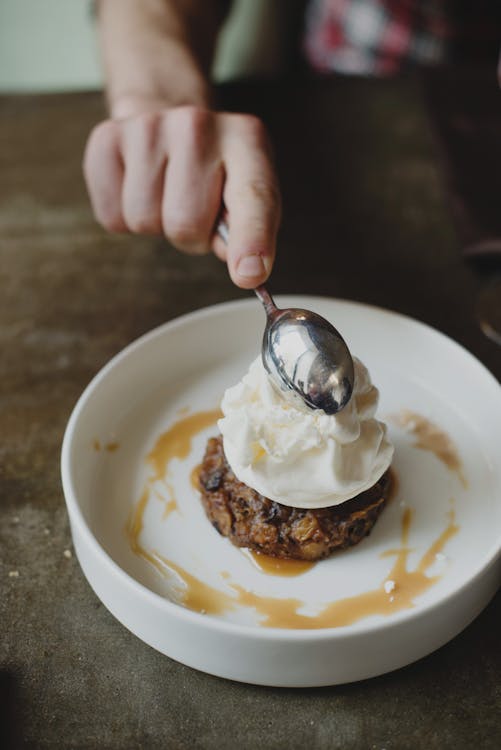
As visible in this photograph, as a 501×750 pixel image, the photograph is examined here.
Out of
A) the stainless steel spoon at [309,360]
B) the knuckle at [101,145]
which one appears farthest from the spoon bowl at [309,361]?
the knuckle at [101,145]

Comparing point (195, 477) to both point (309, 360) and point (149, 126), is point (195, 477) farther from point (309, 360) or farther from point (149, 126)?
point (149, 126)

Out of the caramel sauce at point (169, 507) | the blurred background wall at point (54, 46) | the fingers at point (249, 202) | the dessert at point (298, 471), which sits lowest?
the blurred background wall at point (54, 46)

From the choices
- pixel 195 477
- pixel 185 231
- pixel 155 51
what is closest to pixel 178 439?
pixel 195 477

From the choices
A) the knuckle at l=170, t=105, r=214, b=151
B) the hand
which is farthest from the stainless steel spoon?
the knuckle at l=170, t=105, r=214, b=151

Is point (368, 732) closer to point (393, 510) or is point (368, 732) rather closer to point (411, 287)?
point (393, 510)

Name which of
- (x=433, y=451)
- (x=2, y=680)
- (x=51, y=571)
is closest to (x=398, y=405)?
(x=433, y=451)

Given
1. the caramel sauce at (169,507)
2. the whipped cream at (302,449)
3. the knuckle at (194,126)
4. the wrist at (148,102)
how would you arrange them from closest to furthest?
the whipped cream at (302,449)
the caramel sauce at (169,507)
the knuckle at (194,126)
the wrist at (148,102)

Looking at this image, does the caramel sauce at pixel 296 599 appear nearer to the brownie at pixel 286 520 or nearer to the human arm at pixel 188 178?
the brownie at pixel 286 520
